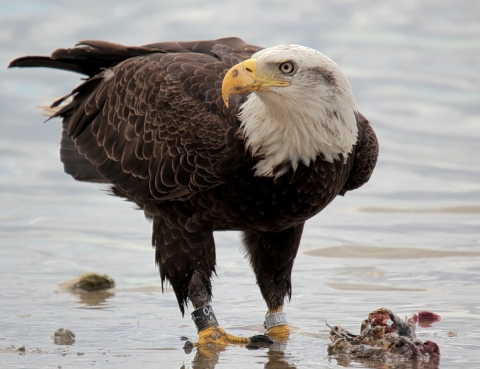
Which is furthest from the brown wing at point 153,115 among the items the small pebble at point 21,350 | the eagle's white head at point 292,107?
the small pebble at point 21,350

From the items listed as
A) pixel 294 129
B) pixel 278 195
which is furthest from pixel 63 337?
pixel 294 129

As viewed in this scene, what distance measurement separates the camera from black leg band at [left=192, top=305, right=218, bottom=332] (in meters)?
7.00

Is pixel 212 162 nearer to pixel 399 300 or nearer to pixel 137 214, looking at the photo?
pixel 399 300

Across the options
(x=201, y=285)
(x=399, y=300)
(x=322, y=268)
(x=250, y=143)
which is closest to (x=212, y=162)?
(x=250, y=143)

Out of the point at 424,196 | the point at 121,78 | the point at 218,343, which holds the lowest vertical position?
the point at 218,343

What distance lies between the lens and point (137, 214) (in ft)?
37.2

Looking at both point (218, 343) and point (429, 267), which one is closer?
point (218, 343)

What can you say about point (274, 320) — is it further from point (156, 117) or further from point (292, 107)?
point (292, 107)

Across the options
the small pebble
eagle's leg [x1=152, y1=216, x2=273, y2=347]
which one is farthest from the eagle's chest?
the small pebble

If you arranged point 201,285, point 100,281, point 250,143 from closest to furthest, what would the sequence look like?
point 250,143 → point 201,285 → point 100,281

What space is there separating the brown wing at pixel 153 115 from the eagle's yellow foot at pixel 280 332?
1106 millimetres

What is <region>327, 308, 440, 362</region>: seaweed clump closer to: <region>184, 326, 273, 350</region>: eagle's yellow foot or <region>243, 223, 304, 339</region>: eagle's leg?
<region>184, 326, 273, 350</region>: eagle's yellow foot

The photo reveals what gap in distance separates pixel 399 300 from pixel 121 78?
2.61m

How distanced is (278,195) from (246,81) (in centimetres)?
85
